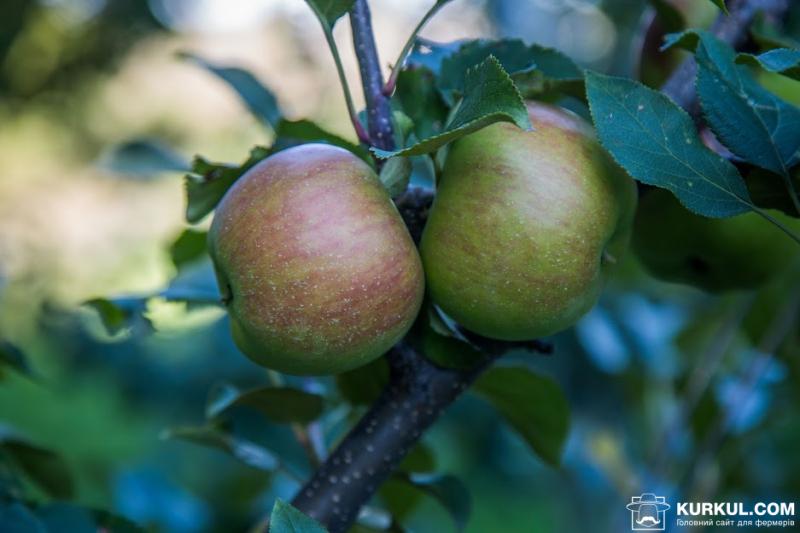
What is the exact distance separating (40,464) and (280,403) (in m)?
0.28

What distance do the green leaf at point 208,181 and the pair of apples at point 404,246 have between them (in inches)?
2.4

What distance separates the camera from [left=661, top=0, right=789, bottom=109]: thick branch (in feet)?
2.08

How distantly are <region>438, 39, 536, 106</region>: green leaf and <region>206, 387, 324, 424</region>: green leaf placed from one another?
0.26m

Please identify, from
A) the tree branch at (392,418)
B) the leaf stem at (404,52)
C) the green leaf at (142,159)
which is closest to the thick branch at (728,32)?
the tree branch at (392,418)

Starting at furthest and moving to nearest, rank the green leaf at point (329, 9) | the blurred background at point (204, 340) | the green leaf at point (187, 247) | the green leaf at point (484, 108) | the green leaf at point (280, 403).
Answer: the blurred background at point (204, 340) < the green leaf at point (187, 247) < the green leaf at point (280, 403) < the green leaf at point (329, 9) < the green leaf at point (484, 108)

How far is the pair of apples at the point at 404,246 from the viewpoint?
50cm

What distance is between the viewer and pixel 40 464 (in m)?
0.79

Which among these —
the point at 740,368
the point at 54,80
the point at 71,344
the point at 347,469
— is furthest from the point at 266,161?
the point at 54,80

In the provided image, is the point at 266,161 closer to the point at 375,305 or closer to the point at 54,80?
the point at 375,305

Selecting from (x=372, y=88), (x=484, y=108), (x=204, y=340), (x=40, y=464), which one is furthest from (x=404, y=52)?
(x=204, y=340)

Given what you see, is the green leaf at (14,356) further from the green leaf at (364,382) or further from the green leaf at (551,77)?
the green leaf at (551,77)

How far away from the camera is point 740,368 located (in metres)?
1.17

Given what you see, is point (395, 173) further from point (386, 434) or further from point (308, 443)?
point (308, 443)

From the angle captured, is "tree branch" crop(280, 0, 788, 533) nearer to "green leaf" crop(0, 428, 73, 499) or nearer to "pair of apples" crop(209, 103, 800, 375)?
"pair of apples" crop(209, 103, 800, 375)
